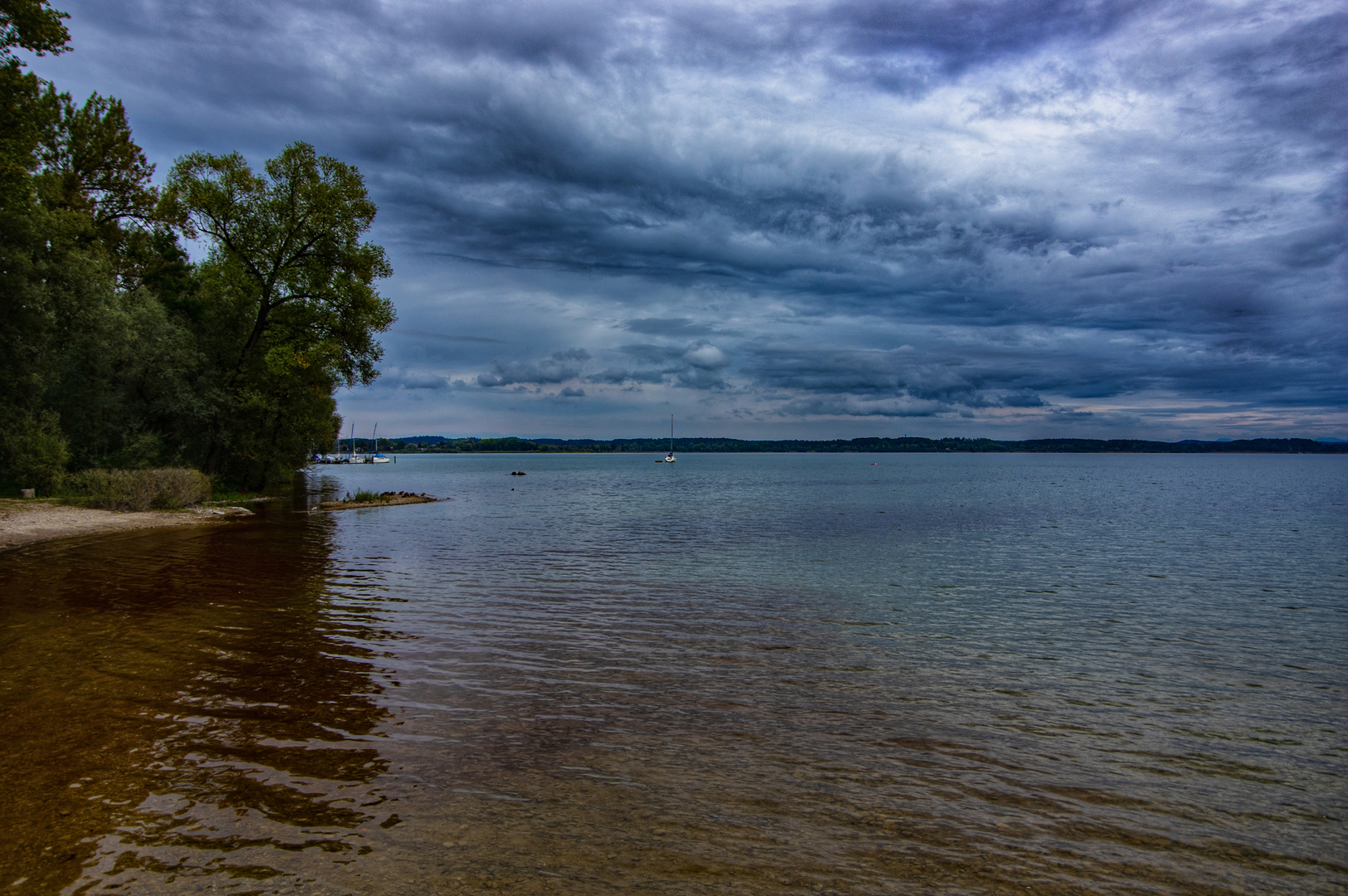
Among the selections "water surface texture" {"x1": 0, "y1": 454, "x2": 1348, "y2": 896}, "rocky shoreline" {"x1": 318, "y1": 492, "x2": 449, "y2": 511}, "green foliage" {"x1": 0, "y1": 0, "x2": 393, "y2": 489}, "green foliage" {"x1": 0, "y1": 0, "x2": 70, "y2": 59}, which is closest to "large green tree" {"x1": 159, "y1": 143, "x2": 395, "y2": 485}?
"green foliage" {"x1": 0, "y1": 0, "x2": 393, "y2": 489}

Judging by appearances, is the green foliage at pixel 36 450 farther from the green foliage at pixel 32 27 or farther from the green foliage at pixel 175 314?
the green foliage at pixel 32 27

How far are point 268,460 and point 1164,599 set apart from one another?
2109 inches

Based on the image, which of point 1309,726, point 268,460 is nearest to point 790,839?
point 1309,726

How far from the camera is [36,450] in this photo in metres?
35.5

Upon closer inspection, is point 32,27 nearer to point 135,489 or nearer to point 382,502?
point 135,489

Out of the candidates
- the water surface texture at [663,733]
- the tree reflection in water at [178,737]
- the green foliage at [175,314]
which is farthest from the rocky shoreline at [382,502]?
the tree reflection in water at [178,737]

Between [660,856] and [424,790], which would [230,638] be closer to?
[424,790]

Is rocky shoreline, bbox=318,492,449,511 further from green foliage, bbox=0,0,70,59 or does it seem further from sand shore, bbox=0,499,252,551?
green foliage, bbox=0,0,70,59

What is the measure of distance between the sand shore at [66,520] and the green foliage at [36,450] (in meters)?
2.53

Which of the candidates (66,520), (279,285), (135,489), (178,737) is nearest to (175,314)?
(279,285)

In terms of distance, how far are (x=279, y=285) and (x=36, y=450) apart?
15.5m

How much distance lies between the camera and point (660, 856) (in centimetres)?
598

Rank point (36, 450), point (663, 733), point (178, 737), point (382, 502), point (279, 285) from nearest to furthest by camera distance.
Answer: point (178, 737) < point (663, 733) < point (36, 450) < point (279, 285) < point (382, 502)

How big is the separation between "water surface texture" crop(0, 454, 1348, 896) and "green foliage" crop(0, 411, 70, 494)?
60.7ft
